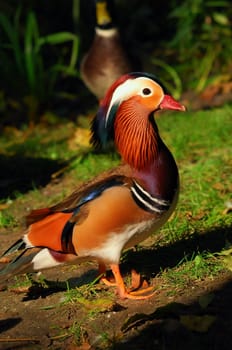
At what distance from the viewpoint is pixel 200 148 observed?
17.4ft

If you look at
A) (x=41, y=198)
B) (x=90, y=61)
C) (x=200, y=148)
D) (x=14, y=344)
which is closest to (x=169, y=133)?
(x=200, y=148)

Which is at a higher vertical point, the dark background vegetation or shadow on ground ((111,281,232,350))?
shadow on ground ((111,281,232,350))

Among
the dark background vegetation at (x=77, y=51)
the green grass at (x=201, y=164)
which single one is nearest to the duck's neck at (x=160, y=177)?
the green grass at (x=201, y=164)

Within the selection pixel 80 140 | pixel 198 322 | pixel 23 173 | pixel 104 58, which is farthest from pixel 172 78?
pixel 198 322

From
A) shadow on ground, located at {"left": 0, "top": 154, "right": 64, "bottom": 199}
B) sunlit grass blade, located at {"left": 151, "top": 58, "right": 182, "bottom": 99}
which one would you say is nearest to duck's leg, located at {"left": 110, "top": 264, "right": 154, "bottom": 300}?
shadow on ground, located at {"left": 0, "top": 154, "right": 64, "bottom": 199}

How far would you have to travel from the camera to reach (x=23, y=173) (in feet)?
17.4

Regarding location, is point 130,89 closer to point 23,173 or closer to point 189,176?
point 189,176

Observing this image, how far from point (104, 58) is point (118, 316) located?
3188 mm

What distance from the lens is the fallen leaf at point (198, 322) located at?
2718 millimetres

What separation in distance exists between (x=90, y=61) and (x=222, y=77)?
1481mm

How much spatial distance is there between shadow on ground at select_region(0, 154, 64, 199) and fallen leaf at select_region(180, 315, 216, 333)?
2317 mm

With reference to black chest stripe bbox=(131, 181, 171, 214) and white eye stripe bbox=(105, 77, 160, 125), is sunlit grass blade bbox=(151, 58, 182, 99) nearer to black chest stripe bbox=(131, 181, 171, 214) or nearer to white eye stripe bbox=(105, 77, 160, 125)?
white eye stripe bbox=(105, 77, 160, 125)

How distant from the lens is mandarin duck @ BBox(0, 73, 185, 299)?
10.2 ft

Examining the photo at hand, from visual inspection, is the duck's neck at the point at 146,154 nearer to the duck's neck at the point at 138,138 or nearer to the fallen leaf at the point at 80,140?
the duck's neck at the point at 138,138
